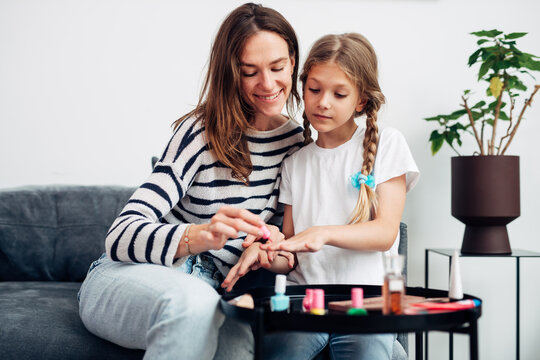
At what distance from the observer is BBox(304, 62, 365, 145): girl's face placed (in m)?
1.29

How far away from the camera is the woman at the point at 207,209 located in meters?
0.98

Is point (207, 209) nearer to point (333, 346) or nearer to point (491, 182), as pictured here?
point (333, 346)

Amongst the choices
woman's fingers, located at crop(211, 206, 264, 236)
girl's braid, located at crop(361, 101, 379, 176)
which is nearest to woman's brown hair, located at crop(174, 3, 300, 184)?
girl's braid, located at crop(361, 101, 379, 176)

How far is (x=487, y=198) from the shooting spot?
1.75m

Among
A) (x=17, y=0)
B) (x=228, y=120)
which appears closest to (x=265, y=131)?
(x=228, y=120)

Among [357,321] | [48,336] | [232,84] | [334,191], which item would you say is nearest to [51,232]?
[48,336]

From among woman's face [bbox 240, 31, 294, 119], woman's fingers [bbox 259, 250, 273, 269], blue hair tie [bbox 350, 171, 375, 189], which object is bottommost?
woman's fingers [bbox 259, 250, 273, 269]

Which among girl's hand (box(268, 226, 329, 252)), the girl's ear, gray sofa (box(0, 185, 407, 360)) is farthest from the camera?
gray sofa (box(0, 185, 407, 360))

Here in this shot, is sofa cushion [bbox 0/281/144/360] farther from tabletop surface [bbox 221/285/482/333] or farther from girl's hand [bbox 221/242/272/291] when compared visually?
tabletop surface [bbox 221/285/482/333]

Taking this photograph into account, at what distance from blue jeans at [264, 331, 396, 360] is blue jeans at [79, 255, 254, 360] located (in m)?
0.06

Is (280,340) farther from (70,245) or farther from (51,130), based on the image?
(51,130)

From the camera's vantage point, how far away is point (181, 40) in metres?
2.09

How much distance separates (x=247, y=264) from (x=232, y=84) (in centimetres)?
43

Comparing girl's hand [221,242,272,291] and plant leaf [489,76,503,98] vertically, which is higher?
plant leaf [489,76,503,98]
